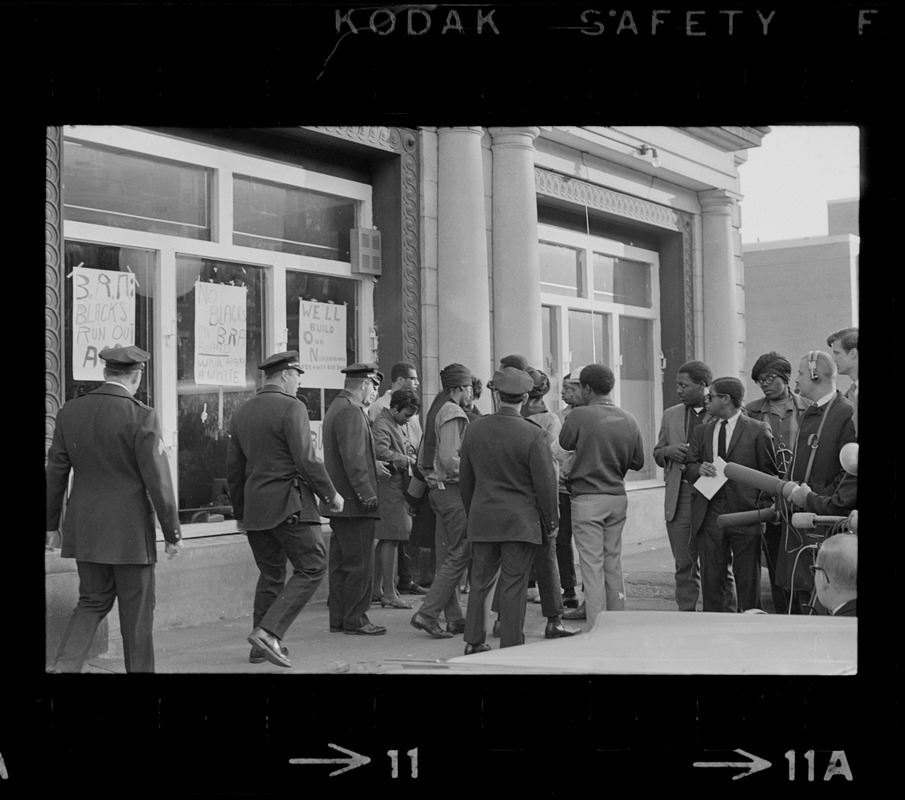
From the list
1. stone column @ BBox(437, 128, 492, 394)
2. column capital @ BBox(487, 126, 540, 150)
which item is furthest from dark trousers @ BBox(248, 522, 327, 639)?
column capital @ BBox(487, 126, 540, 150)

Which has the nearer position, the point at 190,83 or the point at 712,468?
the point at 190,83

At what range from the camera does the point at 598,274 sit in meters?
11.0

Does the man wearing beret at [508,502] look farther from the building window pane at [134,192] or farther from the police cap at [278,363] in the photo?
the building window pane at [134,192]

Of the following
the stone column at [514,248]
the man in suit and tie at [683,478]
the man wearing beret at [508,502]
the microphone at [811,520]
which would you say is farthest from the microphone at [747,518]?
the stone column at [514,248]

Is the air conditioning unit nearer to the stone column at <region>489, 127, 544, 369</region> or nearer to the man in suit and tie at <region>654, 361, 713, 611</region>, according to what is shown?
the stone column at <region>489, 127, 544, 369</region>

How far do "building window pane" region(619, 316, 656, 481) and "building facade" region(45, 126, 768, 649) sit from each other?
0.03m

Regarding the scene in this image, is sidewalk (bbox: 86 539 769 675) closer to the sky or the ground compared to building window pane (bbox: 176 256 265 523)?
closer to the ground

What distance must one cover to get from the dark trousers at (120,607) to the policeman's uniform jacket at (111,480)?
0.28 ft

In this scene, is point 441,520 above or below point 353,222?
below

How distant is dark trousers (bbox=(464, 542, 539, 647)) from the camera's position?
591 cm

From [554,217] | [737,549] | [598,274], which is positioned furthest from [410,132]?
[737,549]

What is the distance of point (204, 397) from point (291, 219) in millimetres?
1757
